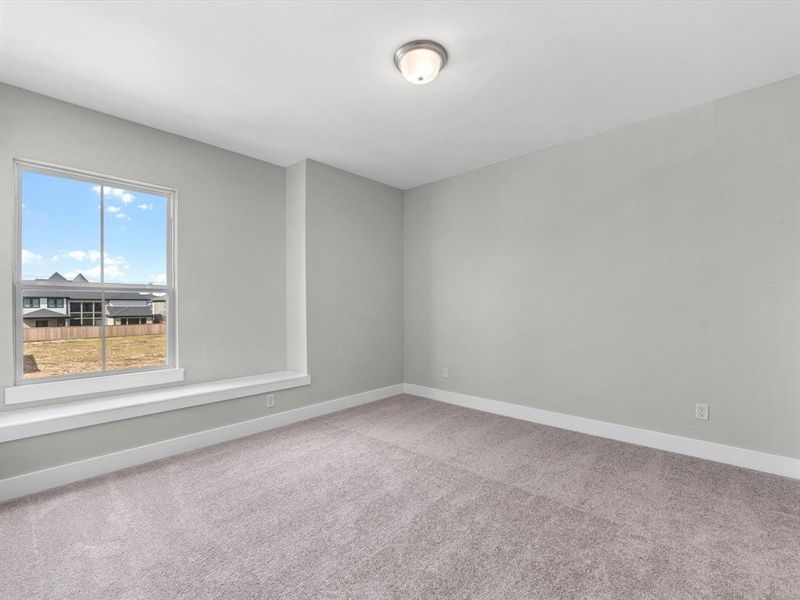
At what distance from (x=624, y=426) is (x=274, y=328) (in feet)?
11.3

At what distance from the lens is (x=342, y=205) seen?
417cm

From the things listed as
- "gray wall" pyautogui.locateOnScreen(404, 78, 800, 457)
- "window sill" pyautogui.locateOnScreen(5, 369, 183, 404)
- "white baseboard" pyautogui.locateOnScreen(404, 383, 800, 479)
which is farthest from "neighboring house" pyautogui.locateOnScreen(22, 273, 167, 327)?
"white baseboard" pyautogui.locateOnScreen(404, 383, 800, 479)

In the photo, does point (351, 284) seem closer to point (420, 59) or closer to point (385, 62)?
point (385, 62)

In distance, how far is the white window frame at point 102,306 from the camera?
2518mm

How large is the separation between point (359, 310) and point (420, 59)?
274 cm

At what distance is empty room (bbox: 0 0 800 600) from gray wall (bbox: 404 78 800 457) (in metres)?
0.02

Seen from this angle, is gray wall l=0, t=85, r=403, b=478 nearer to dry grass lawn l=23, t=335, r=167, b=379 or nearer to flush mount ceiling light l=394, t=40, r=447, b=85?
dry grass lawn l=23, t=335, r=167, b=379

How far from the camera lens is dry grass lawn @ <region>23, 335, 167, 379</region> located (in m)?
2.61

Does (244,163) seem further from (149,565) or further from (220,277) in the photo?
(149,565)

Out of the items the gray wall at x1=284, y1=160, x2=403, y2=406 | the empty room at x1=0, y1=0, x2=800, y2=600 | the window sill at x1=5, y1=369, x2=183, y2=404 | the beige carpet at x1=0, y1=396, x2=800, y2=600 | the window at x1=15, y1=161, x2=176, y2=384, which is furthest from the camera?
the gray wall at x1=284, y1=160, x2=403, y2=406

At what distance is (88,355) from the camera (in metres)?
2.84

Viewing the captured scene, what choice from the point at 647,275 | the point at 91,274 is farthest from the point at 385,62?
the point at 91,274

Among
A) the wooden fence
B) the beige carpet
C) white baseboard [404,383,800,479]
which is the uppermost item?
the wooden fence

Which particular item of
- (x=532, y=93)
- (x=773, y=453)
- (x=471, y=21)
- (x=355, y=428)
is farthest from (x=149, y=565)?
(x=773, y=453)
